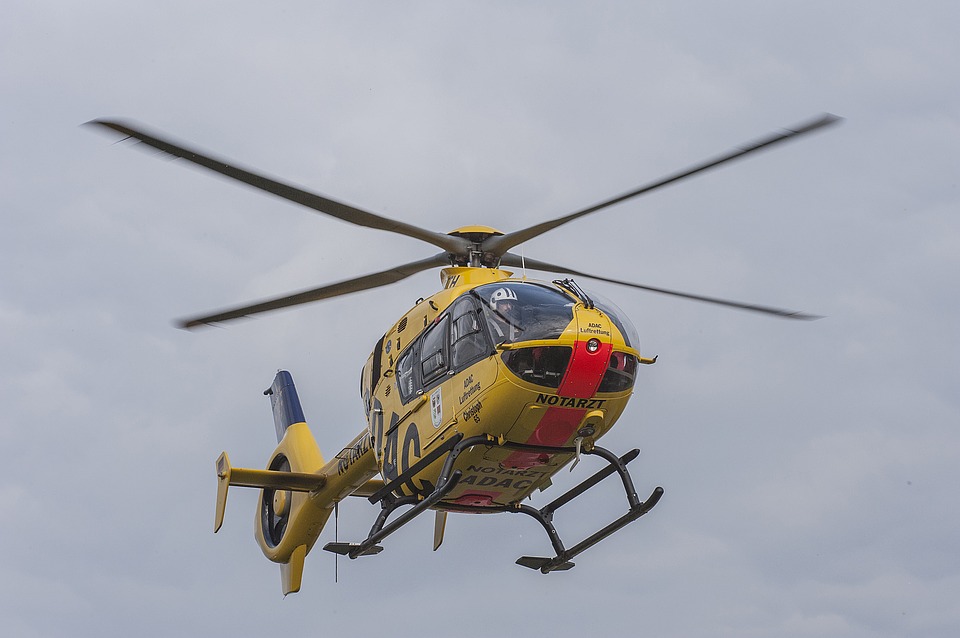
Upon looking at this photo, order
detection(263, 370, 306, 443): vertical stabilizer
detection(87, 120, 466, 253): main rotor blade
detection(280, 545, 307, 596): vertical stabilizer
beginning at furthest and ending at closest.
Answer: detection(263, 370, 306, 443): vertical stabilizer
detection(280, 545, 307, 596): vertical stabilizer
detection(87, 120, 466, 253): main rotor blade

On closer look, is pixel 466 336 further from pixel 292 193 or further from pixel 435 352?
pixel 292 193

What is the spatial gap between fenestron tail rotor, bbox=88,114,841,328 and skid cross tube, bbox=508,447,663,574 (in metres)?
2.82

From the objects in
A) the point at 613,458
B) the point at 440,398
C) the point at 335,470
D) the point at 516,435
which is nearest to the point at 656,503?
the point at 613,458

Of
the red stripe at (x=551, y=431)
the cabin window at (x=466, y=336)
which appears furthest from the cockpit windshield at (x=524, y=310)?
the red stripe at (x=551, y=431)

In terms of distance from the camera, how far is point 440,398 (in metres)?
16.7

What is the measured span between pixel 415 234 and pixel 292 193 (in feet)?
7.99

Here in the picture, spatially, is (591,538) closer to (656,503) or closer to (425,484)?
(656,503)

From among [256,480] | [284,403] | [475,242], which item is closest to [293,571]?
[256,480]

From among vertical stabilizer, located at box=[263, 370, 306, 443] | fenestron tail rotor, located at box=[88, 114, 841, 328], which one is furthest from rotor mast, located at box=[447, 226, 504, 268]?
vertical stabilizer, located at box=[263, 370, 306, 443]

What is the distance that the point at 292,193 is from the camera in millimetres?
16047

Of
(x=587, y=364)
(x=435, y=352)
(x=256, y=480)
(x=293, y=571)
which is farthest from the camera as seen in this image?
(x=293, y=571)

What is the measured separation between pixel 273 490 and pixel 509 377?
822cm

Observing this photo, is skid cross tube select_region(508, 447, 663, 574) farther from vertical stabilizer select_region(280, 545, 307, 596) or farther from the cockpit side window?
vertical stabilizer select_region(280, 545, 307, 596)

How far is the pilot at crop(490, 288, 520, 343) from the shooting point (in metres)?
15.5
